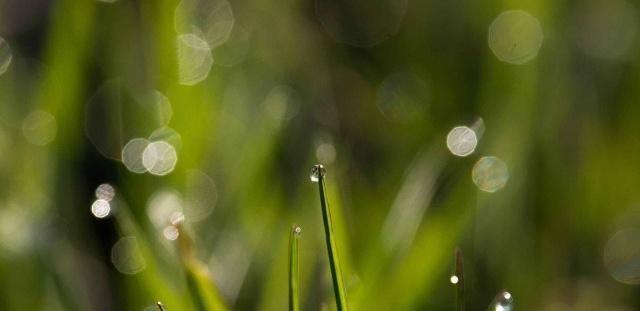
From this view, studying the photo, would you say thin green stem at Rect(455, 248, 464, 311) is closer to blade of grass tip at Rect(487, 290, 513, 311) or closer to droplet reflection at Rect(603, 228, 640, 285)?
blade of grass tip at Rect(487, 290, 513, 311)

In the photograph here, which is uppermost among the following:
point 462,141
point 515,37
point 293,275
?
point 515,37

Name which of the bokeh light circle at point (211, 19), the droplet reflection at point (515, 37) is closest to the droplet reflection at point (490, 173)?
the droplet reflection at point (515, 37)

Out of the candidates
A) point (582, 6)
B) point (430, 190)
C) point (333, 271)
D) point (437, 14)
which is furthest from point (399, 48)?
point (333, 271)

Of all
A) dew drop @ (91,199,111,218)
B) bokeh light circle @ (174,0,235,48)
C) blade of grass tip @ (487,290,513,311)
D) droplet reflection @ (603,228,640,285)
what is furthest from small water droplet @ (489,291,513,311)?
bokeh light circle @ (174,0,235,48)

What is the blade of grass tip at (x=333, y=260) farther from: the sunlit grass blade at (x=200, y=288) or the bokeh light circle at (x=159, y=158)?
the bokeh light circle at (x=159, y=158)

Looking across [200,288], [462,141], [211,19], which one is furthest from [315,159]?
[211,19]

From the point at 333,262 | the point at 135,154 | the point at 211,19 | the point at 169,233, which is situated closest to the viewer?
the point at 333,262

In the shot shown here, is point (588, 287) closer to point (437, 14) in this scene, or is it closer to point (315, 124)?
point (315, 124)

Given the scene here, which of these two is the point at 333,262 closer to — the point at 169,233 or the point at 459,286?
the point at 459,286
